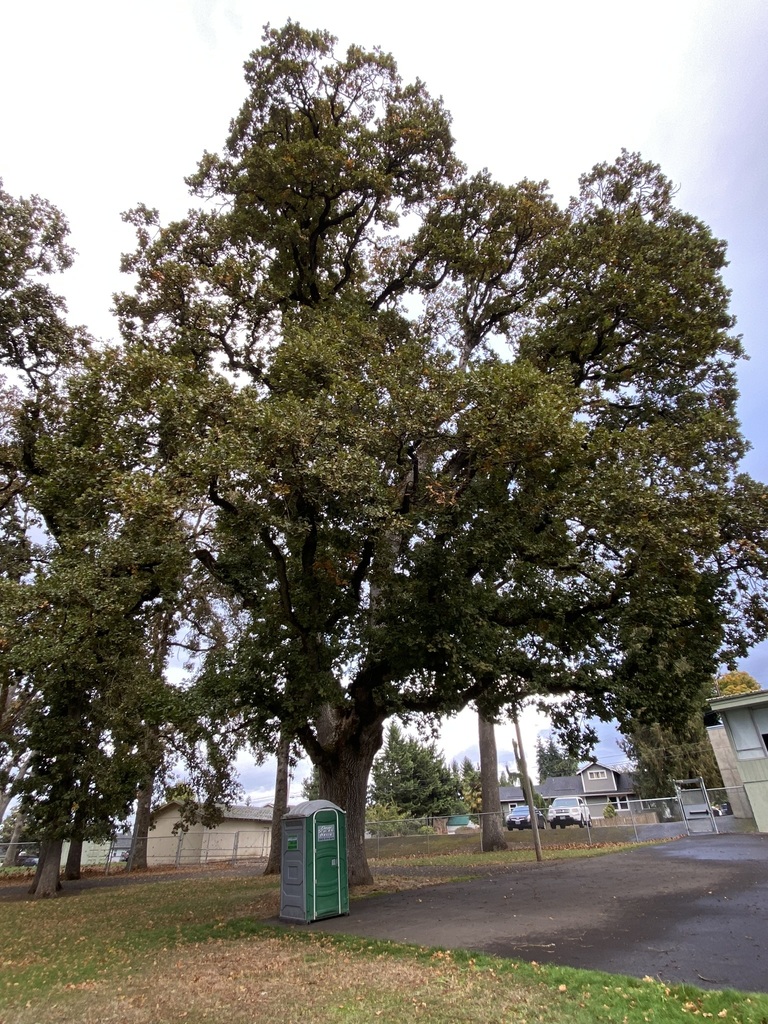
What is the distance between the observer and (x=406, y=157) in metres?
13.7

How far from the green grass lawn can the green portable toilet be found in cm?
54

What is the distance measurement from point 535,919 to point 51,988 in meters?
5.89

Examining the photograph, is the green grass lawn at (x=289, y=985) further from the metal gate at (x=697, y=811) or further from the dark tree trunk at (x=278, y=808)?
the metal gate at (x=697, y=811)

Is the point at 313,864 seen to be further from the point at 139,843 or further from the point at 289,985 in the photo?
the point at 139,843

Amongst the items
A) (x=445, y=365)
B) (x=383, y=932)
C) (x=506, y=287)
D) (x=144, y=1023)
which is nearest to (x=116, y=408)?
(x=445, y=365)

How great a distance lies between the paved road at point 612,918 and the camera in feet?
19.0

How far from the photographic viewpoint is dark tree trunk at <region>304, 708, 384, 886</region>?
12188 millimetres

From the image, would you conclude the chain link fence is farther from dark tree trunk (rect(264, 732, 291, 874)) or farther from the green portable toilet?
the green portable toilet

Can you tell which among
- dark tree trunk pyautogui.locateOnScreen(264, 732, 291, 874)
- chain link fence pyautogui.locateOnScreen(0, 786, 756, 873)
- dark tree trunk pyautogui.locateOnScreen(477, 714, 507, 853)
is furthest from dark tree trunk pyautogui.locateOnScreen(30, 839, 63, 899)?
dark tree trunk pyautogui.locateOnScreen(477, 714, 507, 853)

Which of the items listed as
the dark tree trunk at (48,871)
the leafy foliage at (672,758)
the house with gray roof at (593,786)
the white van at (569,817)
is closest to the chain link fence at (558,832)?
the dark tree trunk at (48,871)

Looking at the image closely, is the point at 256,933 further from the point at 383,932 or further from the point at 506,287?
the point at 506,287

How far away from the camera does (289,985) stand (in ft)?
19.3

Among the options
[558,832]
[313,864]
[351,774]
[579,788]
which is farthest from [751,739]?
[579,788]

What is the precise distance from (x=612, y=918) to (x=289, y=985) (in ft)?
14.6
